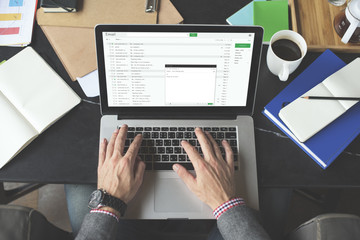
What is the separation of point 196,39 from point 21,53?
1.83 ft

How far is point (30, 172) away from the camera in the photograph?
98cm

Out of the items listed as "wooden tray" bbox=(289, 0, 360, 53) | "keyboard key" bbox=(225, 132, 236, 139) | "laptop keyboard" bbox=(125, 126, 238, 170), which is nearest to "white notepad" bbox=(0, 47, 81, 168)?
"laptop keyboard" bbox=(125, 126, 238, 170)

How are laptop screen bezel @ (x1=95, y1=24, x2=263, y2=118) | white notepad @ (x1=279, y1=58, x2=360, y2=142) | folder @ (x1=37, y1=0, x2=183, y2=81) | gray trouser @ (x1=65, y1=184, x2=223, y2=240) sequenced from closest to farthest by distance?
laptop screen bezel @ (x1=95, y1=24, x2=263, y2=118), white notepad @ (x1=279, y1=58, x2=360, y2=142), folder @ (x1=37, y1=0, x2=183, y2=81), gray trouser @ (x1=65, y1=184, x2=223, y2=240)

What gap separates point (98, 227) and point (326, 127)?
2.22ft

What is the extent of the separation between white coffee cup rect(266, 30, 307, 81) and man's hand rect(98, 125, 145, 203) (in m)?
0.44

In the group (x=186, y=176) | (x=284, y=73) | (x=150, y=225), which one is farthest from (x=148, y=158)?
(x=284, y=73)

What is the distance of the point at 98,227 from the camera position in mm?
899

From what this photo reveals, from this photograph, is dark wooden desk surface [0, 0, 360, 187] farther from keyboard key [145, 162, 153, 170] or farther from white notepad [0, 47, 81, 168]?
keyboard key [145, 162, 153, 170]

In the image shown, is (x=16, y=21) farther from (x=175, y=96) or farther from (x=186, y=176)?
(x=186, y=176)

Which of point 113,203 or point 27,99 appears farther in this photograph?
point 27,99

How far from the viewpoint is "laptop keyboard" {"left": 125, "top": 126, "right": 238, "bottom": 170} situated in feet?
3.22

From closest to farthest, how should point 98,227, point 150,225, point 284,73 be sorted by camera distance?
point 98,227, point 284,73, point 150,225

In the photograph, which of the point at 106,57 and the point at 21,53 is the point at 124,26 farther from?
the point at 21,53

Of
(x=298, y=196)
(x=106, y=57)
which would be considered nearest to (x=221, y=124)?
(x=106, y=57)
